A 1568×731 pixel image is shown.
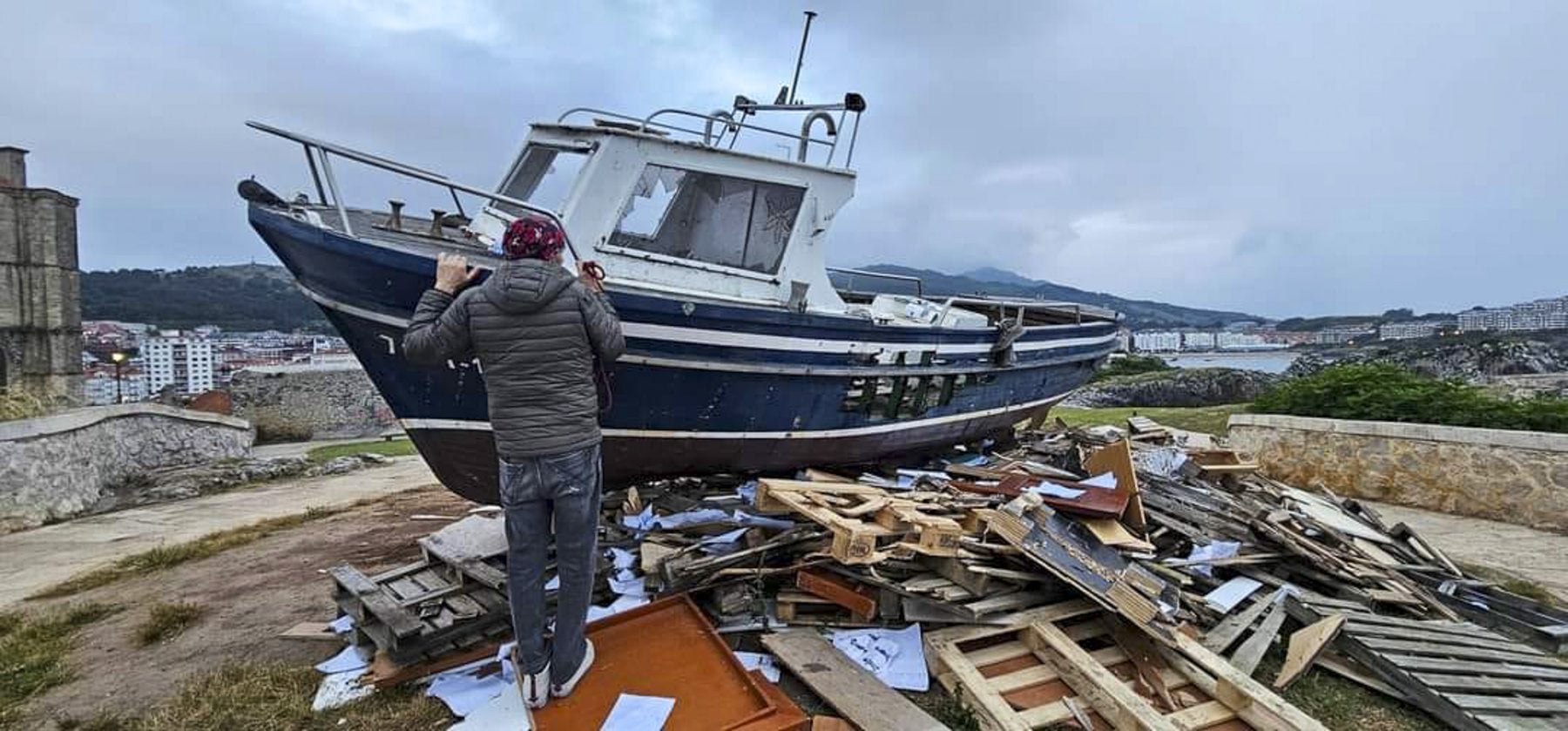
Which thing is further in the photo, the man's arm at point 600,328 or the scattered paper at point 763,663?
the scattered paper at point 763,663

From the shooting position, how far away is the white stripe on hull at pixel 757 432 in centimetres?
498

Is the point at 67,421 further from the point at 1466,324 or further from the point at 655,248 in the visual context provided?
the point at 1466,324

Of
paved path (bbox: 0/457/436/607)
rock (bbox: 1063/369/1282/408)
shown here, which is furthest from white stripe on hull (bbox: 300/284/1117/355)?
rock (bbox: 1063/369/1282/408)

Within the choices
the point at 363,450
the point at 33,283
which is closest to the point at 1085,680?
the point at 363,450

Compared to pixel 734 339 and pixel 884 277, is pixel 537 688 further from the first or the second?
pixel 884 277

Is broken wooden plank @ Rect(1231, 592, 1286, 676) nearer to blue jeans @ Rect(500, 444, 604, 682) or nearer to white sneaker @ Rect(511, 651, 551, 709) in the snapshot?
blue jeans @ Rect(500, 444, 604, 682)

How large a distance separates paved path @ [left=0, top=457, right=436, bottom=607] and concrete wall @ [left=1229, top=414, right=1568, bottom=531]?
1299 centimetres

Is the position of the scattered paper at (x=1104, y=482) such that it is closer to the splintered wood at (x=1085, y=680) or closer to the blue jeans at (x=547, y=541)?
the splintered wood at (x=1085, y=680)

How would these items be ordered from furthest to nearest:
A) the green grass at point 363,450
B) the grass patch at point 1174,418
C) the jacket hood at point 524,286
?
the green grass at point 363,450 → the grass patch at point 1174,418 → the jacket hood at point 524,286

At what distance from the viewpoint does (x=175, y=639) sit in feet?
16.2

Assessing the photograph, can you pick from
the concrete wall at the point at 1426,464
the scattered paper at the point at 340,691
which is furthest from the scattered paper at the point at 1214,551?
the scattered paper at the point at 340,691

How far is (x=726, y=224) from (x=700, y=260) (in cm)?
39

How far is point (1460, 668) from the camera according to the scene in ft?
13.8

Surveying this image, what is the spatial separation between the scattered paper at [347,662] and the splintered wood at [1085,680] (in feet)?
10.9
